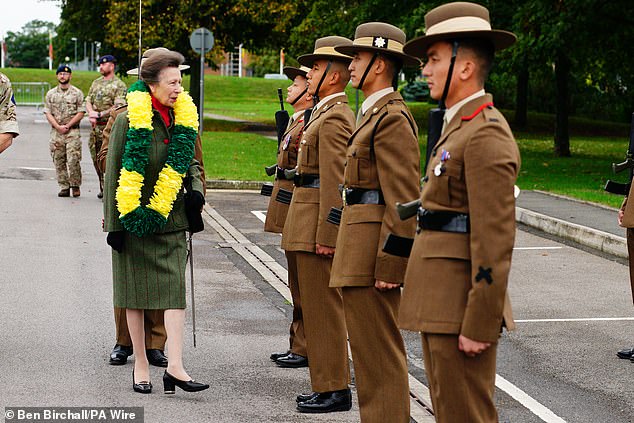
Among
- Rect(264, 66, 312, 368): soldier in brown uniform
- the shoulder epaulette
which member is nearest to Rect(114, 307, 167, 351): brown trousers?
Rect(264, 66, 312, 368): soldier in brown uniform

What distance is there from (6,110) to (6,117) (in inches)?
2.1

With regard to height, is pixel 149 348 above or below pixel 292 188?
below

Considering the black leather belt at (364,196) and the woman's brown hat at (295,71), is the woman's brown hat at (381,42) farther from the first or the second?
the woman's brown hat at (295,71)

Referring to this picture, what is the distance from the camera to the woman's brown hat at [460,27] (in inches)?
179

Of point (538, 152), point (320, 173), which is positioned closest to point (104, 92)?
point (320, 173)

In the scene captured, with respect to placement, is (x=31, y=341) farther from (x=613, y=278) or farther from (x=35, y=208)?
(x=35, y=208)

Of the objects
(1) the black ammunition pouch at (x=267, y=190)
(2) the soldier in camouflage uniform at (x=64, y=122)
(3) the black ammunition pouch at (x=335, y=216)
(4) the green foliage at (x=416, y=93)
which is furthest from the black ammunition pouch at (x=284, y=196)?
(4) the green foliage at (x=416, y=93)

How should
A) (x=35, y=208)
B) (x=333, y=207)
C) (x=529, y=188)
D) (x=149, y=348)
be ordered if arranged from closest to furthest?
1. (x=333, y=207)
2. (x=149, y=348)
3. (x=35, y=208)
4. (x=529, y=188)

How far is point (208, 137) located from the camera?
34.7m

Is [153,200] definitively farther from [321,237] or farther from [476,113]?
[476,113]

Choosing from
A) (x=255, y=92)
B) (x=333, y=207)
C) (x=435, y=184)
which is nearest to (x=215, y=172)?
(x=333, y=207)

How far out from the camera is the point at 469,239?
4508 mm

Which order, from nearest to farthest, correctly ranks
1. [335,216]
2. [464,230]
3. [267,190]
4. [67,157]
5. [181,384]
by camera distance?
[464,230] → [335,216] → [181,384] → [267,190] → [67,157]

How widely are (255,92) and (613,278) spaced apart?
6736cm
